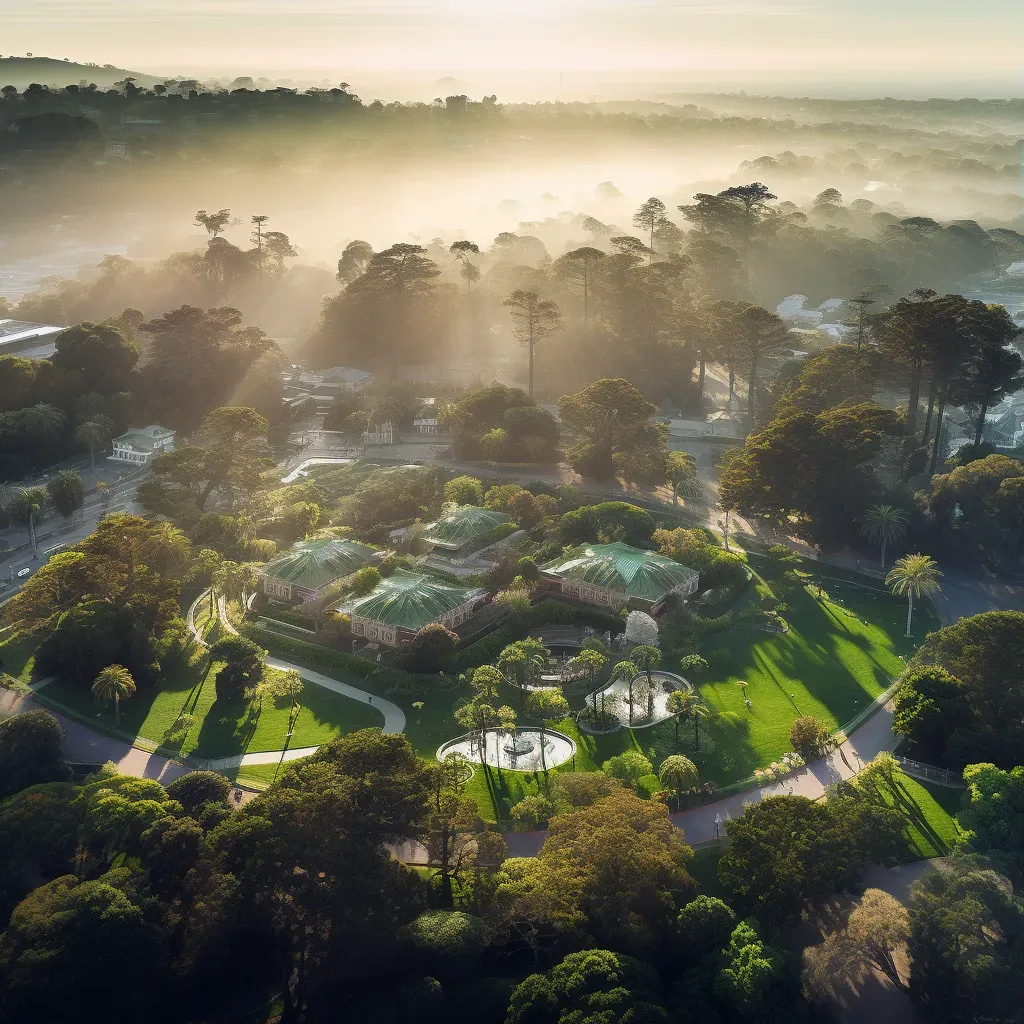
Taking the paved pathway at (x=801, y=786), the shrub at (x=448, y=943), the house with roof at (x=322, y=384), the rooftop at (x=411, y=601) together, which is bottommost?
the house with roof at (x=322, y=384)

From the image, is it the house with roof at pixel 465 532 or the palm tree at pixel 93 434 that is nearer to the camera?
the house with roof at pixel 465 532

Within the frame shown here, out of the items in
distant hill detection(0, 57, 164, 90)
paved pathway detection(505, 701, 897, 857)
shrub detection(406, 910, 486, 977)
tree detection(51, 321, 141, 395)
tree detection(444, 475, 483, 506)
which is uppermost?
distant hill detection(0, 57, 164, 90)

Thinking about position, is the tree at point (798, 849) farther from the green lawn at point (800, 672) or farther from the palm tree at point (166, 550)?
the palm tree at point (166, 550)

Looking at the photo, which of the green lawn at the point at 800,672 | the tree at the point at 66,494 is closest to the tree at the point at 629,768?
the green lawn at the point at 800,672

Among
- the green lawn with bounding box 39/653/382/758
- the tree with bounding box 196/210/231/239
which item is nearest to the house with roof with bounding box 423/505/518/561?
the green lawn with bounding box 39/653/382/758

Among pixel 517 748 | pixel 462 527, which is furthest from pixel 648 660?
pixel 462 527

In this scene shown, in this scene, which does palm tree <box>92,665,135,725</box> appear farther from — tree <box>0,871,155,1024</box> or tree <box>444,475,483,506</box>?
tree <box>444,475,483,506</box>
